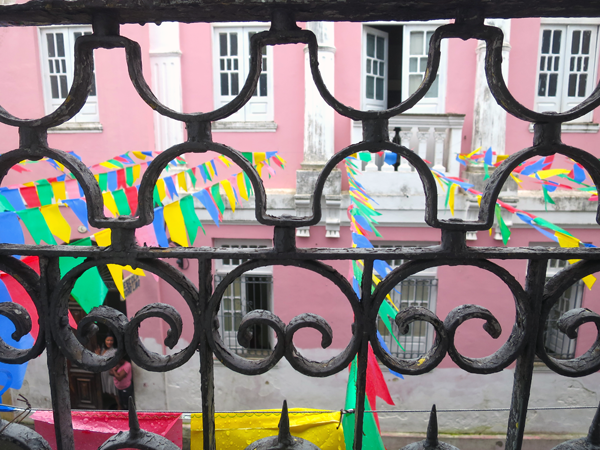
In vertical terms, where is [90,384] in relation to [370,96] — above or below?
below

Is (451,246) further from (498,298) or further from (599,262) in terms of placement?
(498,298)

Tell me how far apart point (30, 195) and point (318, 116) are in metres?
3.62

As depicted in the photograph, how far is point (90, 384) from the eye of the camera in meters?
6.57

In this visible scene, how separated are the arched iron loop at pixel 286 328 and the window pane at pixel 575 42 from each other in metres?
6.63

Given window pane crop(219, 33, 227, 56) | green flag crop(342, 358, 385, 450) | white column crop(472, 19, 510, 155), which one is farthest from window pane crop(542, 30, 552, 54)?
green flag crop(342, 358, 385, 450)

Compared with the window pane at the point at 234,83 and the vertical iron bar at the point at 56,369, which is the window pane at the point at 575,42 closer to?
the window pane at the point at 234,83

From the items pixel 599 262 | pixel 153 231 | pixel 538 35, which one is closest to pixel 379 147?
pixel 599 262

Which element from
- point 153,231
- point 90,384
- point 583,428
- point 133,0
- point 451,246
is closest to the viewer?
point 133,0

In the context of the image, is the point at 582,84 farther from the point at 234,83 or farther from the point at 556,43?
the point at 234,83

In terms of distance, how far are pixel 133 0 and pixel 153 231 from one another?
8.29ft

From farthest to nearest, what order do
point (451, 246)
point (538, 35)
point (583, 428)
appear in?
point (583, 428)
point (538, 35)
point (451, 246)

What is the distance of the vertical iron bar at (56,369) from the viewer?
0.94 meters

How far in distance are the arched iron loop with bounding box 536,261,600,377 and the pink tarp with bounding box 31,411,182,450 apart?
2892 mm

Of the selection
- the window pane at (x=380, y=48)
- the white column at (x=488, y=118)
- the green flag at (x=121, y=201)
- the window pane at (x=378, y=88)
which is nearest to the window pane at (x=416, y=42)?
the window pane at (x=380, y=48)
